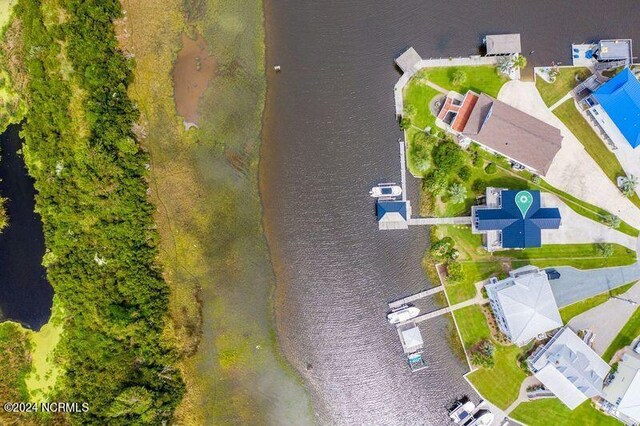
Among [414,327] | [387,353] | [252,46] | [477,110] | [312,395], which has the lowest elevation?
[312,395]

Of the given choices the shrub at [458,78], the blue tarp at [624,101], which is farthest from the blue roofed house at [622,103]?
the shrub at [458,78]

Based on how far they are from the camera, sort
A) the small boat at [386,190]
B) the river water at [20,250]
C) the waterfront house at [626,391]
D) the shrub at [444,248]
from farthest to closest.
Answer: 1. the river water at [20,250]
2. the small boat at [386,190]
3. the shrub at [444,248]
4. the waterfront house at [626,391]

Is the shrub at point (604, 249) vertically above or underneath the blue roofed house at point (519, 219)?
underneath

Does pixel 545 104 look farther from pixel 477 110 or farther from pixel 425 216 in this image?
pixel 425 216

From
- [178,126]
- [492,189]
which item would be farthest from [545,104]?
[178,126]

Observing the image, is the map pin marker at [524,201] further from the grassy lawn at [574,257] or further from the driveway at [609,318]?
the driveway at [609,318]

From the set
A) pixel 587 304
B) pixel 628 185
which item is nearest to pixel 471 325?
pixel 587 304

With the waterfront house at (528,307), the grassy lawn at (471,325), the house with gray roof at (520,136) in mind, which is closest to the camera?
the waterfront house at (528,307)
